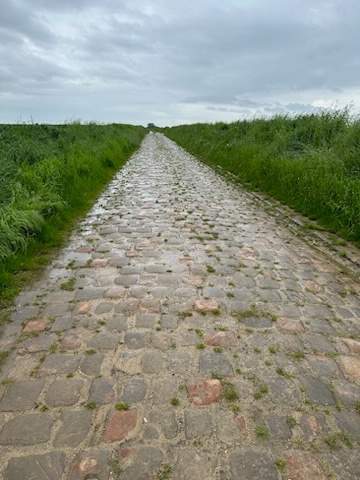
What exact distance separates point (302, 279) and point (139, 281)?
234 centimetres

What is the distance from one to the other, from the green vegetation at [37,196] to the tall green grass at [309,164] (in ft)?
17.3

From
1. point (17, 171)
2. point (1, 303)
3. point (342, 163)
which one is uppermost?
point (342, 163)

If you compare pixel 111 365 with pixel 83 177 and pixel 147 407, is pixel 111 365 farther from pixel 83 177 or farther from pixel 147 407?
pixel 83 177

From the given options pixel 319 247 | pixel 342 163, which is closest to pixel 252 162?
pixel 342 163

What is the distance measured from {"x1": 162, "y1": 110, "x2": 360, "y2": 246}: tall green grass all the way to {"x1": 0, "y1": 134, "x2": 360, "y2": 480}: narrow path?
2.07 m

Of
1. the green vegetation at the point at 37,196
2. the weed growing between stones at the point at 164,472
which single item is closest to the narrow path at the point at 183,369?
the weed growing between stones at the point at 164,472

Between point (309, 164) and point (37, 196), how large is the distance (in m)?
6.95

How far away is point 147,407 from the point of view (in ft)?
9.22

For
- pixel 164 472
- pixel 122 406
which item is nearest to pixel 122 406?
pixel 122 406

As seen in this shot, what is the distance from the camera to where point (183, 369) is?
3.25m

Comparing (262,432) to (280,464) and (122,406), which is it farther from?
(122,406)

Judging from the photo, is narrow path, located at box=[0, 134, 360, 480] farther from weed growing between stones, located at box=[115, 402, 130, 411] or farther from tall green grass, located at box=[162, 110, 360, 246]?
tall green grass, located at box=[162, 110, 360, 246]

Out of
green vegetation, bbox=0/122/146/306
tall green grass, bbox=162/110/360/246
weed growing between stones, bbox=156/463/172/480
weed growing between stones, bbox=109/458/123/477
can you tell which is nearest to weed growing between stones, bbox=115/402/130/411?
weed growing between stones, bbox=109/458/123/477

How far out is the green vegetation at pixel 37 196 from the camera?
5457 millimetres
